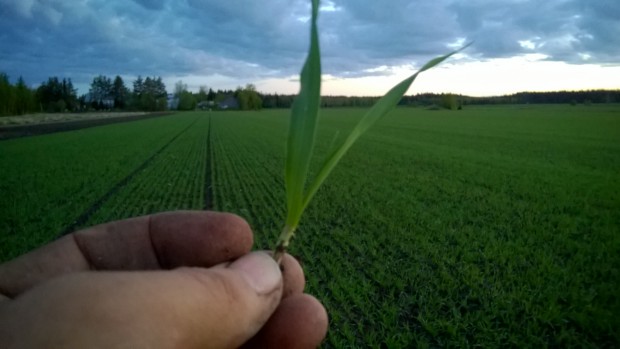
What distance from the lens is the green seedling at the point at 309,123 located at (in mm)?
1265

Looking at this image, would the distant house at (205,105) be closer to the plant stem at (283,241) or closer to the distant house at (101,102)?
the distant house at (101,102)

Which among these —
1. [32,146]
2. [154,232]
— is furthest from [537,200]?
[32,146]

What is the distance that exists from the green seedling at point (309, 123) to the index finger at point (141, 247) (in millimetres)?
353

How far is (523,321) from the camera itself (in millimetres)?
4613

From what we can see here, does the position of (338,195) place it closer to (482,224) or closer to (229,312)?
(482,224)

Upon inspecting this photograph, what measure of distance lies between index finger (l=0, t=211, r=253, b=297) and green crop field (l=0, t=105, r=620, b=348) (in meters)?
0.62

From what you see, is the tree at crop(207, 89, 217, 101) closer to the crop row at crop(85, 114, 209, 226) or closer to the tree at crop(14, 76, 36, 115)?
the tree at crop(14, 76, 36, 115)

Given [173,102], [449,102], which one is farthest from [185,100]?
[449,102]

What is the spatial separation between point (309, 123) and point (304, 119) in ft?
0.07

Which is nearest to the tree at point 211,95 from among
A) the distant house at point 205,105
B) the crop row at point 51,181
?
the distant house at point 205,105

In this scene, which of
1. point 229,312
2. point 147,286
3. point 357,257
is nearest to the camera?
point 147,286

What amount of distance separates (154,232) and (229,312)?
0.73 meters

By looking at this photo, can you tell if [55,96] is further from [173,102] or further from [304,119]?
[304,119]

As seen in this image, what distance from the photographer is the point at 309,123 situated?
51.5 inches
